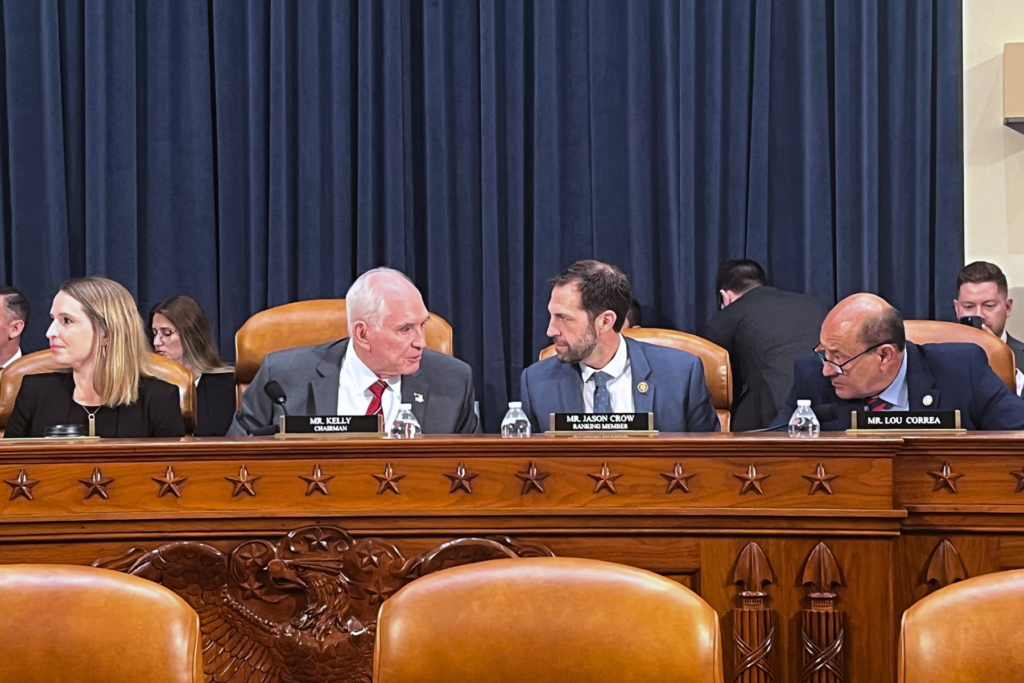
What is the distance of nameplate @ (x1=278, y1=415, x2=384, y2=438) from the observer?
232 cm

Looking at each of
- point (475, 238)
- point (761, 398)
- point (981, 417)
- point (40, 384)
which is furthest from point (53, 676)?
point (475, 238)

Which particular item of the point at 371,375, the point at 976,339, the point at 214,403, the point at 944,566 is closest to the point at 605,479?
the point at 944,566

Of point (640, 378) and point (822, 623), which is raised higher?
point (640, 378)

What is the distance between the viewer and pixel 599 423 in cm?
234

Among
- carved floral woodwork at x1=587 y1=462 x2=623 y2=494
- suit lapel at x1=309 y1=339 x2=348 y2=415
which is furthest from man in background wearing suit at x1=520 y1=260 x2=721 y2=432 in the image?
carved floral woodwork at x1=587 y1=462 x2=623 y2=494

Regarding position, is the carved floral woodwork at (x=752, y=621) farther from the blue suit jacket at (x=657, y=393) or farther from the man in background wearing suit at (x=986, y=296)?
the man in background wearing suit at (x=986, y=296)

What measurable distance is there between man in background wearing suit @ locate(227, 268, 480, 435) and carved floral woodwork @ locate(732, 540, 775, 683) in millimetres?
1368

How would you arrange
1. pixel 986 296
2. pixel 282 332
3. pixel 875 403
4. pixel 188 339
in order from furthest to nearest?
pixel 986 296 < pixel 188 339 < pixel 282 332 < pixel 875 403

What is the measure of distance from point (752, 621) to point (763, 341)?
249 centimetres

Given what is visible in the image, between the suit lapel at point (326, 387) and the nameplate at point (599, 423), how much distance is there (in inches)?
43.1

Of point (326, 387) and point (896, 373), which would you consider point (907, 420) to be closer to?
point (896, 373)

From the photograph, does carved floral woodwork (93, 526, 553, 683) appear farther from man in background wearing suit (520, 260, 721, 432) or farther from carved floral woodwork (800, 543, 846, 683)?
man in background wearing suit (520, 260, 721, 432)

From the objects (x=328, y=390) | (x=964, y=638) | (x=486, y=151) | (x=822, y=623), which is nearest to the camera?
(x=964, y=638)

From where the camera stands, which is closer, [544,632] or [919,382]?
[544,632]
